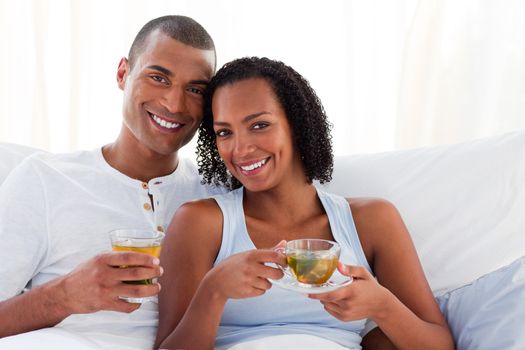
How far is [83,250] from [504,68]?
6.87 ft

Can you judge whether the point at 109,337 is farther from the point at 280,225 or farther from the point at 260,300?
the point at 280,225

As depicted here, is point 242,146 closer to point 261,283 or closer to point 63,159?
point 261,283

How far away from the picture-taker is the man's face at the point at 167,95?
2301 millimetres

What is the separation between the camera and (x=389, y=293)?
1.87 metres

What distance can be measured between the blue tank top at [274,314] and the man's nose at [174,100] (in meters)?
0.37

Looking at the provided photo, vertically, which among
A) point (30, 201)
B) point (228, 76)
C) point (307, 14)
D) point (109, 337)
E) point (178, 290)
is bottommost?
point (109, 337)

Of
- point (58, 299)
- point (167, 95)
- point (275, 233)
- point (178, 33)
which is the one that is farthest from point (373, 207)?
point (58, 299)

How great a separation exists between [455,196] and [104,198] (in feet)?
3.68

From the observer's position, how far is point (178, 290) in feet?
6.54

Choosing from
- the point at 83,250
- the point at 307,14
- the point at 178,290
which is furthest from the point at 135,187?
the point at 307,14

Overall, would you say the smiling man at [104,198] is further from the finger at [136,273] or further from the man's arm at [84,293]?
the finger at [136,273]

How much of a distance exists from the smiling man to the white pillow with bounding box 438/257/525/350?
2.82ft

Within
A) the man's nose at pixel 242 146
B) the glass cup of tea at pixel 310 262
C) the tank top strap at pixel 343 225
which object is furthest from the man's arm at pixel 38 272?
the tank top strap at pixel 343 225

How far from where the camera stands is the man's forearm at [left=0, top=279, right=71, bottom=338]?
6.15ft
